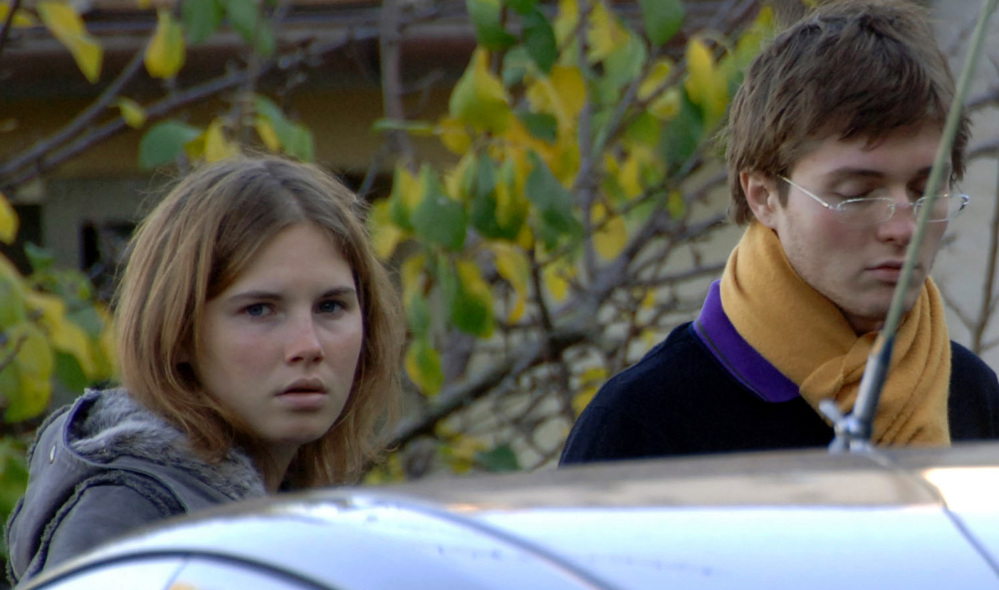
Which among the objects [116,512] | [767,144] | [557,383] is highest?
[767,144]

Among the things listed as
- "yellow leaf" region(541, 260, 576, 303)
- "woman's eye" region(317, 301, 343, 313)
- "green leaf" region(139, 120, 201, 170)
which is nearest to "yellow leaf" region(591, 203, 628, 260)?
"yellow leaf" region(541, 260, 576, 303)

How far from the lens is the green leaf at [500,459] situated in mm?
3765

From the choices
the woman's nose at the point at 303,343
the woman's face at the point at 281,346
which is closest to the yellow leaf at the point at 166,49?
the woman's face at the point at 281,346

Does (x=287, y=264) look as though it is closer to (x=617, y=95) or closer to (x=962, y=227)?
(x=617, y=95)

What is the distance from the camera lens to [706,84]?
3174 millimetres

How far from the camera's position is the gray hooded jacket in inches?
66.1

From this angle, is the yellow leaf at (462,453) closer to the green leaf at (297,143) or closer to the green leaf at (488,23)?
the green leaf at (297,143)

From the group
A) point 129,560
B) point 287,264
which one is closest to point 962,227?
point 287,264

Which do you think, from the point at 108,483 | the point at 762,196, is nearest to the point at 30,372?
the point at 108,483

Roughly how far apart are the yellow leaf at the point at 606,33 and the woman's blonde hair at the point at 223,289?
1.47 meters

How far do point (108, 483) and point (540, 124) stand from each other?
1.77 meters

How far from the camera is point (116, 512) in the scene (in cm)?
168

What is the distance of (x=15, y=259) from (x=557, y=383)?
11.1ft

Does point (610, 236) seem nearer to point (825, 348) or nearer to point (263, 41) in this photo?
point (263, 41)
